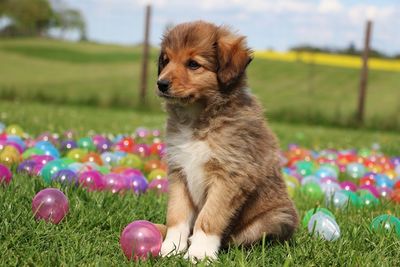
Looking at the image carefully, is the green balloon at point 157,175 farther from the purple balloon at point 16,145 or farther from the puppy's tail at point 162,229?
the puppy's tail at point 162,229

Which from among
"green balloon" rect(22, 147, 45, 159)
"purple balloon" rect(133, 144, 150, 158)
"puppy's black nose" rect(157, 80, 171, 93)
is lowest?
"purple balloon" rect(133, 144, 150, 158)

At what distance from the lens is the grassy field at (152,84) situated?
Result: 16.7m

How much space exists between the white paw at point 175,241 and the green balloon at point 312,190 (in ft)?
7.13

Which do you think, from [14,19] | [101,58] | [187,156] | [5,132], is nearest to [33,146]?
[5,132]

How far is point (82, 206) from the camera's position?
358 cm

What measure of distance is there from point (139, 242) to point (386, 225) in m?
1.70

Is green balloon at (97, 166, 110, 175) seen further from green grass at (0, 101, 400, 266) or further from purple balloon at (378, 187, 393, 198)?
purple balloon at (378, 187, 393, 198)

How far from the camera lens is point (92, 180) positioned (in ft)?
14.7

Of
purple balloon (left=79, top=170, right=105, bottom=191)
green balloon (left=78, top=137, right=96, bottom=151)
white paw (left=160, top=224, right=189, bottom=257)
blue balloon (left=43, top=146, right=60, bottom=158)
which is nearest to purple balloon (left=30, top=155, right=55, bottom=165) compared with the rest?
blue balloon (left=43, top=146, right=60, bottom=158)

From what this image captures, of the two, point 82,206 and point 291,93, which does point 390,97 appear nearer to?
point 291,93

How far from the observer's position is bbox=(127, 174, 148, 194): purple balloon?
4723 mm

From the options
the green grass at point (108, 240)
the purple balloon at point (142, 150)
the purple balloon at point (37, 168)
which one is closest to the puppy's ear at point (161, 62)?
the green grass at point (108, 240)

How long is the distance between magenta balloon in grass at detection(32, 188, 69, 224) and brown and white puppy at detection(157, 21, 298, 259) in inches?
26.5

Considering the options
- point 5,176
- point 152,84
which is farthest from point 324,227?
point 152,84
